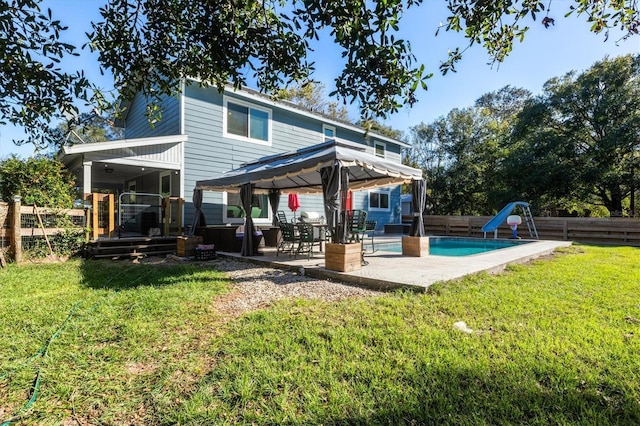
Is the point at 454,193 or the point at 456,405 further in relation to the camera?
the point at 454,193

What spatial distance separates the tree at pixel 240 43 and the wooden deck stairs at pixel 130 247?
4.86 meters

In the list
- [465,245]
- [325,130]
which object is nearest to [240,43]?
[325,130]

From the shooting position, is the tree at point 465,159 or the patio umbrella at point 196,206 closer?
the patio umbrella at point 196,206

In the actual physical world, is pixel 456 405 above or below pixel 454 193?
below

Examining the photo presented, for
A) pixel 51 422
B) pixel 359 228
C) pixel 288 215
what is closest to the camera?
pixel 51 422

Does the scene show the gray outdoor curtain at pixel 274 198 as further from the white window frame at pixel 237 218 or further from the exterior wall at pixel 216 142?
the exterior wall at pixel 216 142

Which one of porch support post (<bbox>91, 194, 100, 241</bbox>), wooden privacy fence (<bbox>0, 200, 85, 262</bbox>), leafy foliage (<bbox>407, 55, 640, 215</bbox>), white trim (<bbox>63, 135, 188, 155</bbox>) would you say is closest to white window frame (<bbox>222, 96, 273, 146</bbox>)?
white trim (<bbox>63, 135, 188, 155</bbox>)

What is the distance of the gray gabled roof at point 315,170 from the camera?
5.61 m

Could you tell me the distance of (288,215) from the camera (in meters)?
11.9

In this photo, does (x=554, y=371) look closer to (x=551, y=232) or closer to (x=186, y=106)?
(x=186, y=106)

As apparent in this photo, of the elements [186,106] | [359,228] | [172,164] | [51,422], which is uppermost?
[186,106]

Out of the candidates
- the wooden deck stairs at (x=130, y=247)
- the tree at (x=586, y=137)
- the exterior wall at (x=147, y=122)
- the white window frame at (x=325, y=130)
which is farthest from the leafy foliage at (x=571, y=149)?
the wooden deck stairs at (x=130, y=247)

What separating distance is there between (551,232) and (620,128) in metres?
5.31

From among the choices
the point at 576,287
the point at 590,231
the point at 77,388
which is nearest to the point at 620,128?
the point at 590,231
